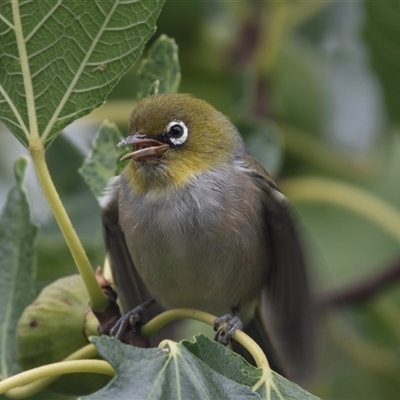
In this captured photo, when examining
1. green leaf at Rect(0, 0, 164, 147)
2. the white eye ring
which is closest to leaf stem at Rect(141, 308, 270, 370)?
green leaf at Rect(0, 0, 164, 147)

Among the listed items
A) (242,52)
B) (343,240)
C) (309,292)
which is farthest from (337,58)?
(309,292)

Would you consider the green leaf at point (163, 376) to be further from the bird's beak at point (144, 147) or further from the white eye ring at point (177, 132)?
the white eye ring at point (177, 132)

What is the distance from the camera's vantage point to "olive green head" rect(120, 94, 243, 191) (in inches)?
133

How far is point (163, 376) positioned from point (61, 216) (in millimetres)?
565

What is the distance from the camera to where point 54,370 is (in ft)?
7.52

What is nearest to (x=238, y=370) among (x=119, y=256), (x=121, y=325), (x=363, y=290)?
(x=121, y=325)

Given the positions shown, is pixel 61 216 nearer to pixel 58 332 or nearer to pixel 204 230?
pixel 58 332

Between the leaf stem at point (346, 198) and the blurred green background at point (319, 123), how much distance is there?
3 centimetres

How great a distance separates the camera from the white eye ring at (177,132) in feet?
11.6

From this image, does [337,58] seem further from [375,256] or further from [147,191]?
[147,191]

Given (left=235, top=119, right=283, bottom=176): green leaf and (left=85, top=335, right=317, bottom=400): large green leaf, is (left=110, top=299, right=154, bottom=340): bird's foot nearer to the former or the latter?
(left=85, top=335, right=317, bottom=400): large green leaf

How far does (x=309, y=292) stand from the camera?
3.67 metres

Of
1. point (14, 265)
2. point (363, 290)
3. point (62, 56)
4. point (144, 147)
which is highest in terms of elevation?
point (62, 56)

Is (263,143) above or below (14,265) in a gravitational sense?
above
